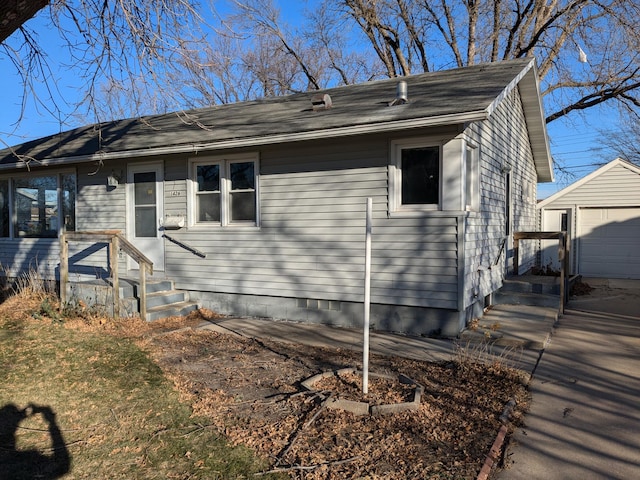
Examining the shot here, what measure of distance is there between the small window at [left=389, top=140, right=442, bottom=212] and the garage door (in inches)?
420

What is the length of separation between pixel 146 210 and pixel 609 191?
44.9ft

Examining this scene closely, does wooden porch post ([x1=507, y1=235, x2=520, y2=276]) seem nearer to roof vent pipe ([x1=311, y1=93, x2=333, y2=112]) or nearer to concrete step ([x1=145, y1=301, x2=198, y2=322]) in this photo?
roof vent pipe ([x1=311, y1=93, x2=333, y2=112])

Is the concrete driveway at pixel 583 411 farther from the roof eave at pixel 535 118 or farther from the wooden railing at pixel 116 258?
the wooden railing at pixel 116 258

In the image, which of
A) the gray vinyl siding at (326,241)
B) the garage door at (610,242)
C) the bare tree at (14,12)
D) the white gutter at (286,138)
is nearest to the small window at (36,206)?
the white gutter at (286,138)

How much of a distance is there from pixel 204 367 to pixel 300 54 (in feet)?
72.5

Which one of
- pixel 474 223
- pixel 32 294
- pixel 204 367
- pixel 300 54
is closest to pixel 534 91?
pixel 474 223

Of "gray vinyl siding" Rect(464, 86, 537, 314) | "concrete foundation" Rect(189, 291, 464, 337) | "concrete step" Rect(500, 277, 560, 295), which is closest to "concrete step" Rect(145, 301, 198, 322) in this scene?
"concrete foundation" Rect(189, 291, 464, 337)

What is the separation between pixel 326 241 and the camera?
25.3ft

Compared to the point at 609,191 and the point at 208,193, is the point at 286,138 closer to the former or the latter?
the point at 208,193

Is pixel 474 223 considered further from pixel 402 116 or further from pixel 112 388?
pixel 112 388

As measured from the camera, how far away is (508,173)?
10.5m

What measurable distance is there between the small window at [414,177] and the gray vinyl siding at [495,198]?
0.64 metres

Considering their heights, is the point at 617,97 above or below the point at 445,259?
above

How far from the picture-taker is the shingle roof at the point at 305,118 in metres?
6.54
